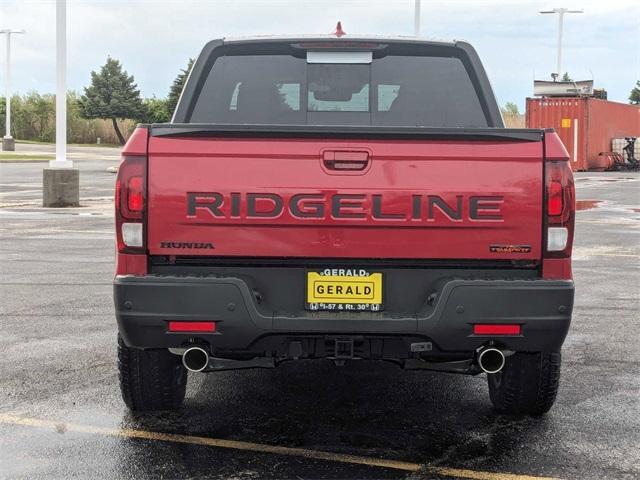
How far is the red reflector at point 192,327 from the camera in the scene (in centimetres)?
440

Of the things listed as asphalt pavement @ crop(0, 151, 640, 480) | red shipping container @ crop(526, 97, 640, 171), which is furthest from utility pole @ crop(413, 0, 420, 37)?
asphalt pavement @ crop(0, 151, 640, 480)

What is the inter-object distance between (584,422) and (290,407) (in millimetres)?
1628

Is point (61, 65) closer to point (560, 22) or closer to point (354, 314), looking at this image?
point (354, 314)

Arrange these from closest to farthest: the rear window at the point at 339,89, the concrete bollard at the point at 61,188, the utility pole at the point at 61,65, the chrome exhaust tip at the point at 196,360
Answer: the chrome exhaust tip at the point at 196,360 → the rear window at the point at 339,89 → the utility pole at the point at 61,65 → the concrete bollard at the point at 61,188

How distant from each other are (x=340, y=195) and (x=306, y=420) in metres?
1.44

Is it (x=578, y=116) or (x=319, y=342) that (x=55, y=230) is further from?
(x=578, y=116)

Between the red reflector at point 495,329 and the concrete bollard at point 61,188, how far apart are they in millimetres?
18331

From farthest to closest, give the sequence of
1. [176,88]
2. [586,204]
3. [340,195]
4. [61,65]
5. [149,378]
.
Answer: [176,88]
[586,204]
[61,65]
[149,378]
[340,195]

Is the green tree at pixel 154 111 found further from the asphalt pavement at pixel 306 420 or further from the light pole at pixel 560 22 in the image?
the asphalt pavement at pixel 306 420

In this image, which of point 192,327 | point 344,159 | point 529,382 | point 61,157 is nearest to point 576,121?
point 61,157

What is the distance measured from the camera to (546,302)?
14.4 feet

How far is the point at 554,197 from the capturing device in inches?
173

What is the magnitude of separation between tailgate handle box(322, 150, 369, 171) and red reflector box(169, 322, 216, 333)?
2.98 ft

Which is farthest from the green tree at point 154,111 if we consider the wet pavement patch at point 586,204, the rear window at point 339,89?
the rear window at point 339,89
